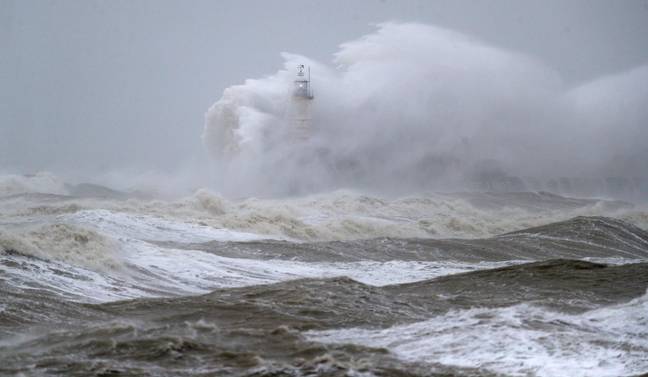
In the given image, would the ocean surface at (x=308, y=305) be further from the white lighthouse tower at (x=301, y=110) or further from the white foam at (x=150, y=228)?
the white lighthouse tower at (x=301, y=110)

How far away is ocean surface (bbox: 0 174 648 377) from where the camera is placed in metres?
6.71

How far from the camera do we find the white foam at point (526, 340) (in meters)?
6.46

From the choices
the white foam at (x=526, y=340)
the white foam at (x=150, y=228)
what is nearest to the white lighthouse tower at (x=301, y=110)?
the white foam at (x=150, y=228)

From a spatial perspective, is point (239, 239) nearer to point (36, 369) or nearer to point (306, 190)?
point (36, 369)

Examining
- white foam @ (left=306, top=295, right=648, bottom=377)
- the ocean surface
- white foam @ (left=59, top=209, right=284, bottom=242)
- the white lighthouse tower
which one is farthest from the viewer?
the white lighthouse tower

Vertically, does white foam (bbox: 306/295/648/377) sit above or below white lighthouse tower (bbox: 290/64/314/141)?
below

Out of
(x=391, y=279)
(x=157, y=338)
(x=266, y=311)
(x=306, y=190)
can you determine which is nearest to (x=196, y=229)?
(x=391, y=279)

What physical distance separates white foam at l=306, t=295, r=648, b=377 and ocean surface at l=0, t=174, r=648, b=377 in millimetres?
24

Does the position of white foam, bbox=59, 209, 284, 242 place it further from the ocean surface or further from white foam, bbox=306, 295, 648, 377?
white foam, bbox=306, 295, 648, 377

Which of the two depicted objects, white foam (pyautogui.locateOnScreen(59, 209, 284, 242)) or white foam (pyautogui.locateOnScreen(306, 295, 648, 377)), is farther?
white foam (pyautogui.locateOnScreen(59, 209, 284, 242))

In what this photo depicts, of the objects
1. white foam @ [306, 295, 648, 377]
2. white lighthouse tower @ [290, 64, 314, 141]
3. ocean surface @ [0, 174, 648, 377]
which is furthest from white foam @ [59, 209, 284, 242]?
white lighthouse tower @ [290, 64, 314, 141]

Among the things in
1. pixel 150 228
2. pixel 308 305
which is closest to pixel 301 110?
pixel 150 228

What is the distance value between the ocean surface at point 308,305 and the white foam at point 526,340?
0.02 meters

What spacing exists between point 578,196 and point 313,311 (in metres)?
38.7
